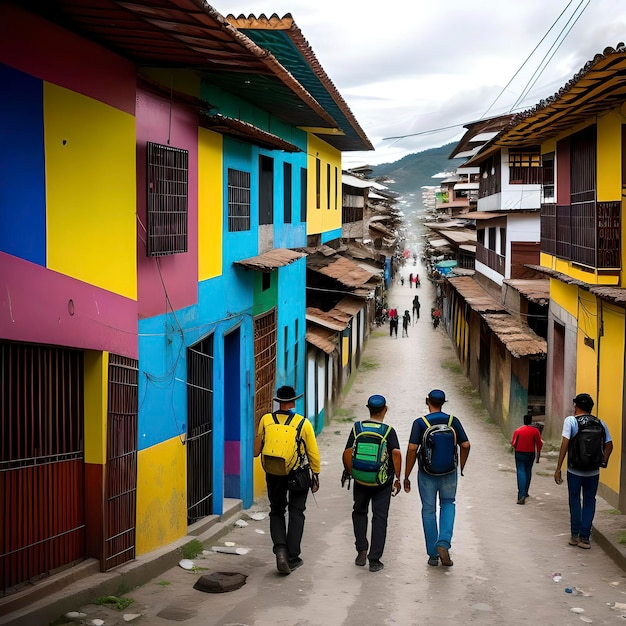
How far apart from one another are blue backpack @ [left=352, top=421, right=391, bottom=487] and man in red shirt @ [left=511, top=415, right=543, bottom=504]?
6194mm

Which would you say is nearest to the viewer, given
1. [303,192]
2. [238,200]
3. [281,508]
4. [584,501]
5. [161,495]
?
[281,508]

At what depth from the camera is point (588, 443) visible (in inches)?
390

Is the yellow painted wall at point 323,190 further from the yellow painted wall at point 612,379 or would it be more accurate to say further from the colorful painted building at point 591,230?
the yellow painted wall at point 612,379

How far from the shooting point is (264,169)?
16406 millimetres

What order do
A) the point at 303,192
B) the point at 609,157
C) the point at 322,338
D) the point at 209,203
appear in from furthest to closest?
the point at 322,338, the point at 303,192, the point at 609,157, the point at 209,203

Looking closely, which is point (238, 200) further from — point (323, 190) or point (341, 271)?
point (323, 190)

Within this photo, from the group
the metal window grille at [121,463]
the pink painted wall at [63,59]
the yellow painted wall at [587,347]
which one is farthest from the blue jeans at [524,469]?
the pink painted wall at [63,59]

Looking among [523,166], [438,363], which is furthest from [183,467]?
[438,363]

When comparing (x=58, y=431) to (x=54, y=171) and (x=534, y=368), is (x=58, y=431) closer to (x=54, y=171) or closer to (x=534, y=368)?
(x=54, y=171)

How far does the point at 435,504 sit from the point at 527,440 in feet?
18.9

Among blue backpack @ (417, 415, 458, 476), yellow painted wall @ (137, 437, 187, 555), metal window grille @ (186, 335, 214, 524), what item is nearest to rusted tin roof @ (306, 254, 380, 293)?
metal window grille @ (186, 335, 214, 524)

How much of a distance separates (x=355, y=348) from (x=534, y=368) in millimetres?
13332

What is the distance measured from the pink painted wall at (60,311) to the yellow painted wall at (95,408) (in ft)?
0.51

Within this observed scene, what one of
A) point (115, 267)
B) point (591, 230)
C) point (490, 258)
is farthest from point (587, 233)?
point (490, 258)
